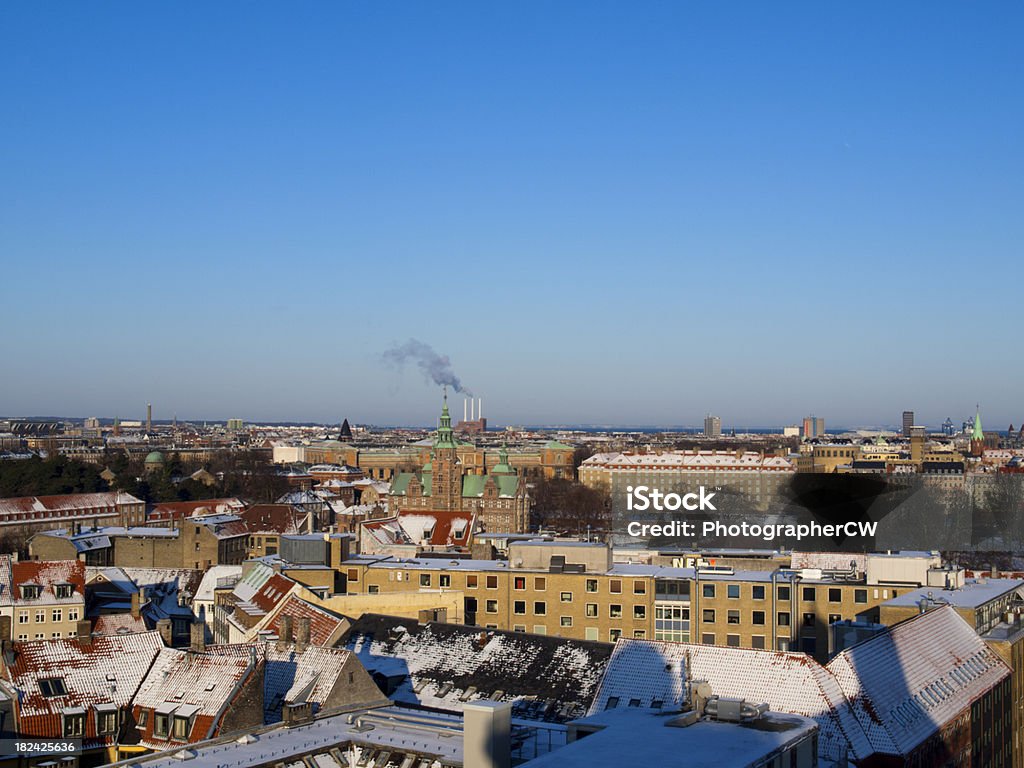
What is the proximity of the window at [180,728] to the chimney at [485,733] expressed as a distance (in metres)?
11.2

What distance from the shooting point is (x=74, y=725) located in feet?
105

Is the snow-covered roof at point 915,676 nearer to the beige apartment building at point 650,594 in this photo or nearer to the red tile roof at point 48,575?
the beige apartment building at point 650,594

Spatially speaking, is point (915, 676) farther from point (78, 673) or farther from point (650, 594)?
point (650, 594)

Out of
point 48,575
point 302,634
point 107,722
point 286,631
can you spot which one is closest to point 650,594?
point 286,631

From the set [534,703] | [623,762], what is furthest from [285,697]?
[623,762]

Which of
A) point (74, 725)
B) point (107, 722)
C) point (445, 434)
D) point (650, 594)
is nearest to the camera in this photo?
point (74, 725)

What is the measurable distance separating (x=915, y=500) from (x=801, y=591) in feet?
233

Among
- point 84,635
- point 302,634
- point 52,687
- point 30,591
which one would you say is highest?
point 84,635

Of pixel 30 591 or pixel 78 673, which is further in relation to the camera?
pixel 30 591

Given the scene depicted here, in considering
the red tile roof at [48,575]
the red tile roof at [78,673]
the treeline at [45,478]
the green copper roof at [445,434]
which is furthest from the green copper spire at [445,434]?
the red tile roof at [78,673]

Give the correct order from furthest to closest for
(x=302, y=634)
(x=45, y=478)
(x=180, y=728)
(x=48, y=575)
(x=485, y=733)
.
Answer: (x=45, y=478)
(x=48, y=575)
(x=302, y=634)
(x=180, y=728)
(x=485, y=733)

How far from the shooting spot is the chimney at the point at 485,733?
73.3ft

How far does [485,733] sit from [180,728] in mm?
12230

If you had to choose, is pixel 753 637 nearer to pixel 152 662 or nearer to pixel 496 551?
pixel 496 551
